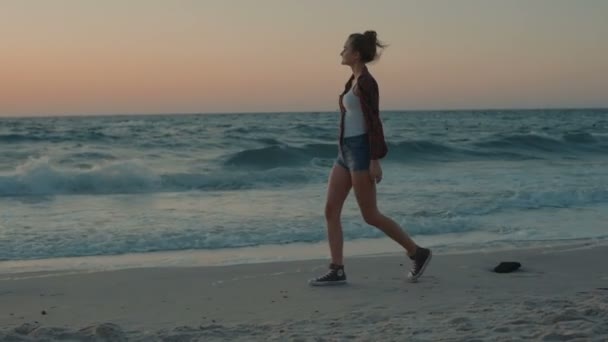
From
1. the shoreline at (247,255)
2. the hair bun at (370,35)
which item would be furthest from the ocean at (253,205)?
the hair bun at (370,35)

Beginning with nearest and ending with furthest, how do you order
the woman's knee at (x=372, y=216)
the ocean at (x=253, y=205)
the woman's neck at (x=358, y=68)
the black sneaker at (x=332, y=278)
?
1. the woman's neck at (x=358, y=68)
2. the woman's knee at (x=372, y=216)
3. the black sneaker at (x=332, y=278)
4. the ocean at (x=253, y=205)

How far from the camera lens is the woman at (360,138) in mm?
4914

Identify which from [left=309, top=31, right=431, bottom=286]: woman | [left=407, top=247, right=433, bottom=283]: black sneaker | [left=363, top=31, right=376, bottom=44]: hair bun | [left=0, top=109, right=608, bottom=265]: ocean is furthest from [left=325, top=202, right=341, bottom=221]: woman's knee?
[left=0, top=109, right=608, bottom=265]: ocean

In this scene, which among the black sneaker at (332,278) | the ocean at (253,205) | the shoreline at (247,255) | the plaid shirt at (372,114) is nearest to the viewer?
the plaid shirt at (372,114)

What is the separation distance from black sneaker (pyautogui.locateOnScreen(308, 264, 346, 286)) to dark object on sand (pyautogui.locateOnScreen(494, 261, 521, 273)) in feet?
4.15

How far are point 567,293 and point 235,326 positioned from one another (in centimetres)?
217

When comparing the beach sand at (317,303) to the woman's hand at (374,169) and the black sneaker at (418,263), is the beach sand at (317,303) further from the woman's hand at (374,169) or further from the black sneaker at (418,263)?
the woman's hand at (374,169)

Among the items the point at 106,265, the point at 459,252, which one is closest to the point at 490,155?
the point at 459,252

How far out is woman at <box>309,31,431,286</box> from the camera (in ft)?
16.1

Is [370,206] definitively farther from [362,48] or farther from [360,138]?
[362,48]

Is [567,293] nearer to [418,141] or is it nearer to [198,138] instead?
[418,141]

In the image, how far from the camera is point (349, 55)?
5.02 metres

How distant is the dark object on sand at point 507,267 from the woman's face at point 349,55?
196 centimetres

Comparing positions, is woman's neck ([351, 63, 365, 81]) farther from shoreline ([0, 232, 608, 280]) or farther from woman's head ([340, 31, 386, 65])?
shoreline ([0, 232, 608, 280])
